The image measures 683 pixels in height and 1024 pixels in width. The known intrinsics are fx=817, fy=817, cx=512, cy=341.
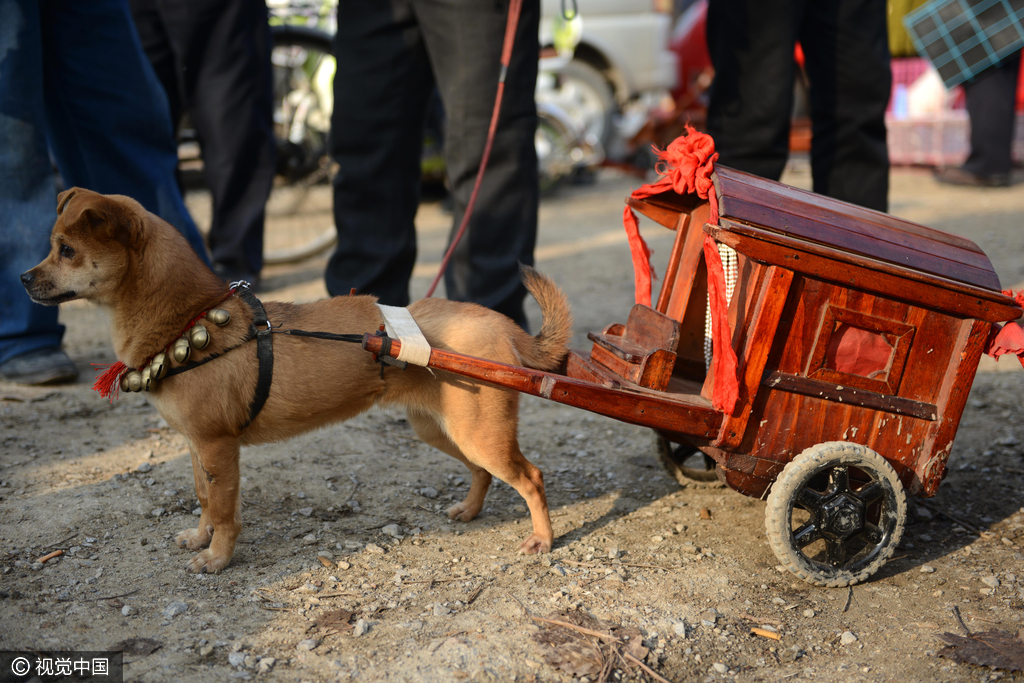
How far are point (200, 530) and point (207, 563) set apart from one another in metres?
0.16

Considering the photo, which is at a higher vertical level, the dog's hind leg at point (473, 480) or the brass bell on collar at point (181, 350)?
the brass bell on collar at point (181, 350)

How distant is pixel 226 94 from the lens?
4867 millimetres

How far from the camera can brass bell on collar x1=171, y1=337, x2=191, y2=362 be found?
7.54ft

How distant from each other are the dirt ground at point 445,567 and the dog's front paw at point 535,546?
0.15 ft

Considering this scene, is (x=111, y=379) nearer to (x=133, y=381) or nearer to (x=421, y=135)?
(x=133, y=381)

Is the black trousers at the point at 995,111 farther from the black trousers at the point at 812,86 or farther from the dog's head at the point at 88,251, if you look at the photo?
the dog's head at the point at 88,251

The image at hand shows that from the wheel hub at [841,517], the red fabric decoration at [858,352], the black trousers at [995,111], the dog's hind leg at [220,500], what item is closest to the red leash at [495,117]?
the dog's hind leg at [220,500]

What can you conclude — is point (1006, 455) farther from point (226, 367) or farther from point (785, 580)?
point (226, 367)

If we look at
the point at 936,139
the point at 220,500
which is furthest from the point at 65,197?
the point at 936,139

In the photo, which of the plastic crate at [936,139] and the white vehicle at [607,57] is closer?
the plastic crate at [936,139]

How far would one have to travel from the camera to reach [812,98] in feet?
→ 13.7

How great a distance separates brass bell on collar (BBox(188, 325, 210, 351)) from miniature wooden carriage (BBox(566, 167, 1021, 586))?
118cm

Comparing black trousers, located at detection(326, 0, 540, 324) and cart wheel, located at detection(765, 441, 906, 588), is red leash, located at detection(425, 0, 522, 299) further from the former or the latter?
cart wheel, located at detection(765, 441, 906, 588)

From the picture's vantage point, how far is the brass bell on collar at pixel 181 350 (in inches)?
90.4
